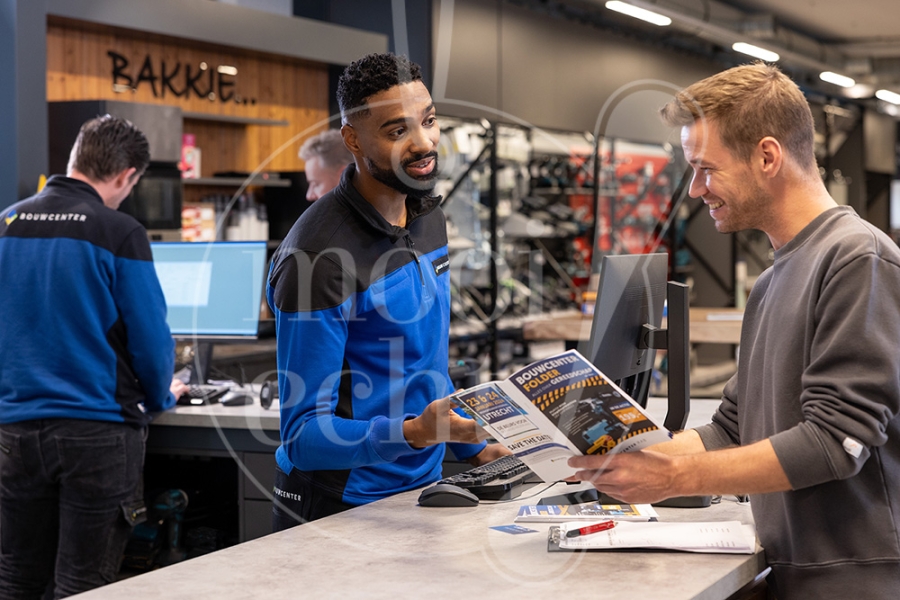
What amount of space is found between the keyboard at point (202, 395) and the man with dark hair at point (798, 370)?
222 cm

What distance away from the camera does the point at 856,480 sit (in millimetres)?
1598

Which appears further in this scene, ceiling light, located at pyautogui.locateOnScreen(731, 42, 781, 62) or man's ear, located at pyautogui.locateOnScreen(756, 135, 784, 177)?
ceiling light, located at pyautogui.locateOnScreen(731, 42, 781, 62)

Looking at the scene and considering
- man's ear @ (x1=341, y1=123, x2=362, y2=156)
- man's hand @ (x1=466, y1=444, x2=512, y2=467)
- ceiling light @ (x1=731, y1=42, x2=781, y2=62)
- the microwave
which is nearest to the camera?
man's ear @ (x1=341, y1=123, x2=362, y2=156)

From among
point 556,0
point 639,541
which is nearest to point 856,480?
point 639,541

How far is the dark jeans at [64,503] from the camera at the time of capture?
2996mm

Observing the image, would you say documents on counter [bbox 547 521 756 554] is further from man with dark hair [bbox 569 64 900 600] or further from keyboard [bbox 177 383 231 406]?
keyboard [bbox 177 383 231 406]

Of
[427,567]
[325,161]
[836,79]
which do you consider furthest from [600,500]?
[836,79]

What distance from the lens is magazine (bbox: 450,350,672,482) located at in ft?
4.98

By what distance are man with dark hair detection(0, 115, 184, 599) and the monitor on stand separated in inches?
64.2

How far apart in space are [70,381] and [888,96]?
13603mm

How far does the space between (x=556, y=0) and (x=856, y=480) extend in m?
7.23

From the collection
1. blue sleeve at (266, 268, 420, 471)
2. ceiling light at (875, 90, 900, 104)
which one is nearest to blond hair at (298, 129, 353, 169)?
blue sleeve at (266, 268, 420, 471)

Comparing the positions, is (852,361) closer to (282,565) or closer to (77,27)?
(282,565)

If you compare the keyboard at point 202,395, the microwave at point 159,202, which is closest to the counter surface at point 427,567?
the keyboard at point 202,395
